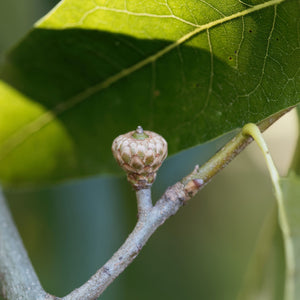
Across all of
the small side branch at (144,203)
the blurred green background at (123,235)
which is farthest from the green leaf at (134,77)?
the blurred green background at (123,235)

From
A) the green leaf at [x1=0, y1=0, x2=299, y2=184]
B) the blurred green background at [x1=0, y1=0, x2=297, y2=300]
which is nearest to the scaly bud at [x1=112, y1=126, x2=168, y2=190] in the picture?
the green leaf at [x1=0, y1=0, x2=299, y2=184]

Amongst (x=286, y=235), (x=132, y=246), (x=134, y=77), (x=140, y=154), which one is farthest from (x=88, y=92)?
(x=286, y=235)

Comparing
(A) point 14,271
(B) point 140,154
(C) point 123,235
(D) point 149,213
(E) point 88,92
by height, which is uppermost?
(E) point 88,92

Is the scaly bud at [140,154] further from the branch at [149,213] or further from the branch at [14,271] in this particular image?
the branch at [14,271]

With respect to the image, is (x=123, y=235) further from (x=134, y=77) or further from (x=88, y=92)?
(x=134, y=77)

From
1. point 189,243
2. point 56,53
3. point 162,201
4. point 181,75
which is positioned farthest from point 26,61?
point 189,243

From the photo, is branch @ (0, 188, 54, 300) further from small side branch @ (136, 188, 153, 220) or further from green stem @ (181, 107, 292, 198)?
green stem @ (181, 107, 292, 198)
